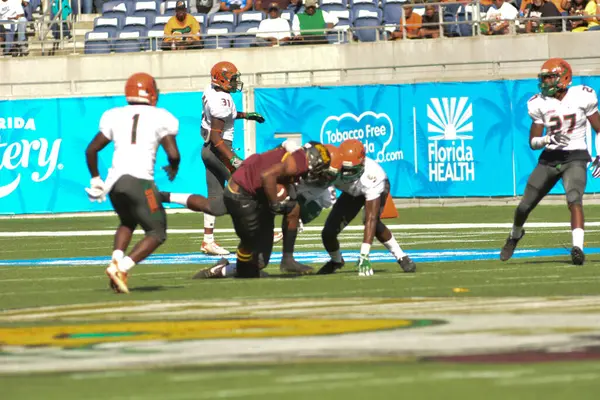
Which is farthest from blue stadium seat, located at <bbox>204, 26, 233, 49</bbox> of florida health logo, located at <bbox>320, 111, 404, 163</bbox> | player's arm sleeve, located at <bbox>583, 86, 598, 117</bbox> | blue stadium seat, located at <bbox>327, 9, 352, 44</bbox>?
player's arm sleeve, located at <bbox>583, 86, 598, 117</bbox>

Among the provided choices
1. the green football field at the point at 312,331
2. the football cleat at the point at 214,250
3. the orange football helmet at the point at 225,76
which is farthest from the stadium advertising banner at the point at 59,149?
the green football field at the point at 312,331

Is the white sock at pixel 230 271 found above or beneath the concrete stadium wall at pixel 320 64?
beneath

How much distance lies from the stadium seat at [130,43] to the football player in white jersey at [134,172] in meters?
17.1

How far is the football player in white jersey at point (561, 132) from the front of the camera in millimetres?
13352

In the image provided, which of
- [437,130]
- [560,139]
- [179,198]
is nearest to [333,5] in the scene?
[437,130]

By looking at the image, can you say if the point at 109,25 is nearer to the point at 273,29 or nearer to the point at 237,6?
the point at 237,6

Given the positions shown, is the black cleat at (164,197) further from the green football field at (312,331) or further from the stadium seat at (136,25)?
the stadium seat at (136,25)

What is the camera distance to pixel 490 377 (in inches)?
250

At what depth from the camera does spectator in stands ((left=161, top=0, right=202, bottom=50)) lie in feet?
91.0

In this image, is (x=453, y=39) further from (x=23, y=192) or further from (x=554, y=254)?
(x=554, y=254)

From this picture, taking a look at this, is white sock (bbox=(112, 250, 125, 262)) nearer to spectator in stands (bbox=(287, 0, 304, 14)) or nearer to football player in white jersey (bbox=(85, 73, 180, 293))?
football player in white jersey (bbox=(85, 73, 180, 293))

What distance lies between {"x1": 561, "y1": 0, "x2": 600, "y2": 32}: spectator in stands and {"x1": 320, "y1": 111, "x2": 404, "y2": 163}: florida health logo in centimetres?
424

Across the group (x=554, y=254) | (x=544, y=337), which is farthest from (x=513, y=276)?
(x=544, y=337)

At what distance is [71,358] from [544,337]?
Result: 257 cm
